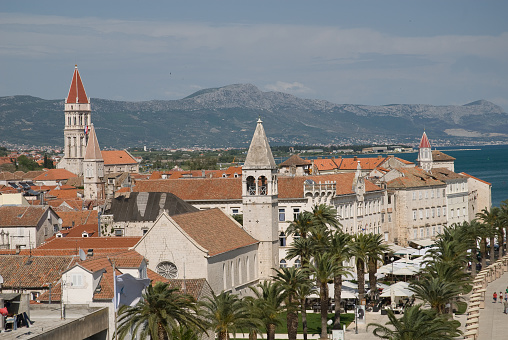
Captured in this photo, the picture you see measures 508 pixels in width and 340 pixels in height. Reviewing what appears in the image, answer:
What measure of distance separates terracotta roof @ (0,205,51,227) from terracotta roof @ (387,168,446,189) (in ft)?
157

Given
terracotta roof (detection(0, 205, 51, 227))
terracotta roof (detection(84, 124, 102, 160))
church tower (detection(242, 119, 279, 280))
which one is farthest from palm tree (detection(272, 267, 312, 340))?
terracotta roof (detection(84, 124, 102, 160))

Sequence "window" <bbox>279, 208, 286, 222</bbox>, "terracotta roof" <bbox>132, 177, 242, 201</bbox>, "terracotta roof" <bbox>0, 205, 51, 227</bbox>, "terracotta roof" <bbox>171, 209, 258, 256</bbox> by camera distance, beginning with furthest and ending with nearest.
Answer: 1. "terracotta roof" <bbox>132, 177, 242, 201</bbox>
2. "window" <bbox>279, 208, 286, 222</bbox>
3. "terracotta roof" <bbox>0, 205, 51, 227</bbox>
4. "terracotta roof" <bbox>171, 209, 258, 256</bbox>

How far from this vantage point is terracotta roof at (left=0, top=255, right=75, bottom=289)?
184 ft

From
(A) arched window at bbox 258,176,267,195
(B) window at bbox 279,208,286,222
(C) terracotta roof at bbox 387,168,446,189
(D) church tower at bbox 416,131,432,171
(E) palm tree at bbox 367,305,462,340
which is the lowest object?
(E) palm tree at bbox 367,305,462,340

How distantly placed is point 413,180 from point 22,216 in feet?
177

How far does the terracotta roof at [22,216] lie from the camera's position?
89.1 meters

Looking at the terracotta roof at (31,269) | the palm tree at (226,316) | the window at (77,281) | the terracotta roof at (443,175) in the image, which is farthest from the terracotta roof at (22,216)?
the terracotta roof at (443,175)

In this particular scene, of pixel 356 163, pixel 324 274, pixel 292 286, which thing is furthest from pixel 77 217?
pixel 356 163

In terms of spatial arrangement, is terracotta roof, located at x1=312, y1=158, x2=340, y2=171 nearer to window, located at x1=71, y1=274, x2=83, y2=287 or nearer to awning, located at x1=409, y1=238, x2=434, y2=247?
awning, located at x1=409, y1=238, x2=434, y2=247

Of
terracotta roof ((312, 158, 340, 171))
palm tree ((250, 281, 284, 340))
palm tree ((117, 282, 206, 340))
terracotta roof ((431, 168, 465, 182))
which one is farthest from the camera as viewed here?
terracotta roof ((312, 158, 340, 171))

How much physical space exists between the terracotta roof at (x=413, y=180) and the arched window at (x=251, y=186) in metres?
46.3

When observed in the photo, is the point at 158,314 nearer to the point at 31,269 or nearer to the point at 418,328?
the point at 418,328

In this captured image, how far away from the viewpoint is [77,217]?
101 m

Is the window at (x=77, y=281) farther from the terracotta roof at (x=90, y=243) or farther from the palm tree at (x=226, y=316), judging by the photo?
the terracotta roof at (x=90, y=243)
